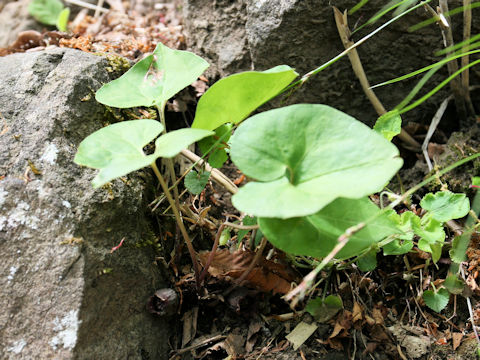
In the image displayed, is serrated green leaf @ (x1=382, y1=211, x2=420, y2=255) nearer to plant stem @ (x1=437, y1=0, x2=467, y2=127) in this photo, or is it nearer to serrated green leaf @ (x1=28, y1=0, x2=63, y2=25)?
plant stem @ (x1=437, y1=0, x2=467, y2=127)

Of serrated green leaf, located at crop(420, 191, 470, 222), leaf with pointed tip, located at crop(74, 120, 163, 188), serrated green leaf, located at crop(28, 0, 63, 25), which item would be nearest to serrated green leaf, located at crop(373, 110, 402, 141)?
serrated green leaf, located at crop(420, 191, 470, 222)

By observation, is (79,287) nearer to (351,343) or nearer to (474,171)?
(351,343)

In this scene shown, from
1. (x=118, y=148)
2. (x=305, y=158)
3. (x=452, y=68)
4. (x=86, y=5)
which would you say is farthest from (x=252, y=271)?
(x=86, y=5)

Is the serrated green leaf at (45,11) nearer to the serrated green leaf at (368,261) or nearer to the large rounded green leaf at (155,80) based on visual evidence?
the large rounded green leaf at (155,80)

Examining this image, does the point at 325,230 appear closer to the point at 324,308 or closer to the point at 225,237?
the point at 324,308

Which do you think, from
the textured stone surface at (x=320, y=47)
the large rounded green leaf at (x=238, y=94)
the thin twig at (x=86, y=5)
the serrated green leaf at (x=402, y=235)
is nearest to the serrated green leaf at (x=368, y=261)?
the serrated green leaf at (x=402, y=235)

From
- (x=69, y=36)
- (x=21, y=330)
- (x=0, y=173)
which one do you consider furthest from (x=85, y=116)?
(x=69, y=36)

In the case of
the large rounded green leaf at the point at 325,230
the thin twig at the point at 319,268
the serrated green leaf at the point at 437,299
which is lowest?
the serrated green leaf at the point at 437,299
